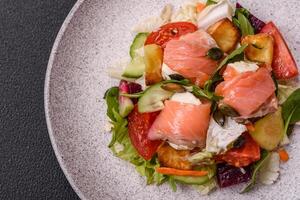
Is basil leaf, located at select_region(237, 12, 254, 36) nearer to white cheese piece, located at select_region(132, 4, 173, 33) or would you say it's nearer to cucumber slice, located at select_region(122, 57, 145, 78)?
white cheese piece, located at select_region(132, 4, 173, 33)

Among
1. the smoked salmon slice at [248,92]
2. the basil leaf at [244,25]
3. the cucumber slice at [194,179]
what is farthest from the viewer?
the basil leaf at [244,25]

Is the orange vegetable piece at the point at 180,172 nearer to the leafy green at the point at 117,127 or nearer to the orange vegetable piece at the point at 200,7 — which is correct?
the leafy green at the point at 117,127

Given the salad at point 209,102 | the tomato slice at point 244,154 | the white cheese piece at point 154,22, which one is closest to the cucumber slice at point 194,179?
the salad at point 209,102

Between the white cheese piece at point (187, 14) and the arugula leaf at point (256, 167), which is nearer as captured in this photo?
the arugula leaf at point (256, 167)

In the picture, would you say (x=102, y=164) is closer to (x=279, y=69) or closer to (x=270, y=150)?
(x=270, y=150)

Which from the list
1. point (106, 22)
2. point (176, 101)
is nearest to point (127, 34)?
point (106, 22)

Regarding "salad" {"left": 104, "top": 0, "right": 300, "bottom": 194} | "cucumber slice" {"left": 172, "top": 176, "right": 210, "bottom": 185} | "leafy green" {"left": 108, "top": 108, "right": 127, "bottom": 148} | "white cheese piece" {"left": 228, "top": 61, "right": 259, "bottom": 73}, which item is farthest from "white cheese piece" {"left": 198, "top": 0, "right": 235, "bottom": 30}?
"cucumber slice" {"left": 172, "top": 176, "right": 210, "bottom": 185}

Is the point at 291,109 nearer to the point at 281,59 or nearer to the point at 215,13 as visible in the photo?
the point at 281,59
